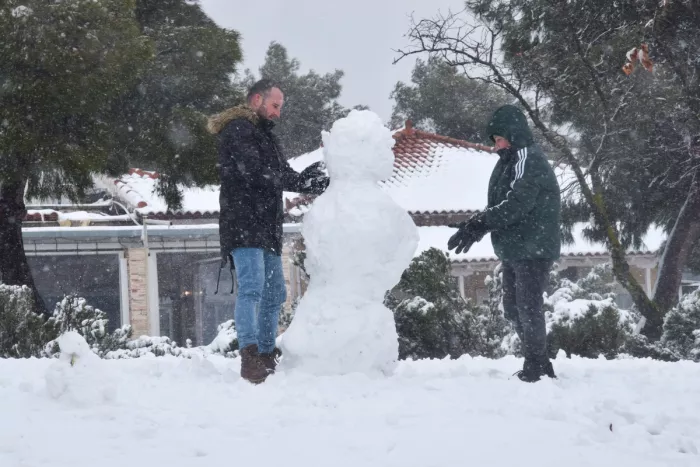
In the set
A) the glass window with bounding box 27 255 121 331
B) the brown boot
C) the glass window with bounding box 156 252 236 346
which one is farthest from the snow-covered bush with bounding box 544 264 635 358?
the glass window with bounding box 27 255 121 331

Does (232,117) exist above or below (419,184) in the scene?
below

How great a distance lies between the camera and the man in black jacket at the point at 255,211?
4.24 metres

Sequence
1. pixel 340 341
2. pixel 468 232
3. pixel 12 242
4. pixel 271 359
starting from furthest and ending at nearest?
pixel 12 242, pixel 468 232, pixel 271 359, pixel 340 341

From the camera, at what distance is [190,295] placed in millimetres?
16094

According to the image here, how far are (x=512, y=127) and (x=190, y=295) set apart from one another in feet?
40.8

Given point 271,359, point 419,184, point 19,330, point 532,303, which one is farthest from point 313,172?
point 419,184

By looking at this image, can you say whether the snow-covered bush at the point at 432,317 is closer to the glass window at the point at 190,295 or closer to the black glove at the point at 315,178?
the black glove at the point at 315,178

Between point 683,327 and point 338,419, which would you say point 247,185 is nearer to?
point 338,419

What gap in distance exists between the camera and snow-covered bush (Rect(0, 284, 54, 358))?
7070 mm

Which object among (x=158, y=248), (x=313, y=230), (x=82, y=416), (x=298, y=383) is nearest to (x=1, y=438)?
(x=82, y=416)

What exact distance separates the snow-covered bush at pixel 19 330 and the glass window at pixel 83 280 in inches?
322

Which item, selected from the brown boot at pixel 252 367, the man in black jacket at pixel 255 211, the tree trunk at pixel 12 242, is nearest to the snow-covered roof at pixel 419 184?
the tree trunk at pixel 12 242

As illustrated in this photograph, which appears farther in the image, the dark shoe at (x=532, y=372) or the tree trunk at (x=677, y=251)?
the tree trunk at (x=677, y=251)

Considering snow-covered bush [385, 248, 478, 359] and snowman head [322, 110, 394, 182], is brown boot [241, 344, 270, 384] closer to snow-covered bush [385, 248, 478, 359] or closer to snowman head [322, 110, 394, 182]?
snowman head [322, 110, 394, 182]
